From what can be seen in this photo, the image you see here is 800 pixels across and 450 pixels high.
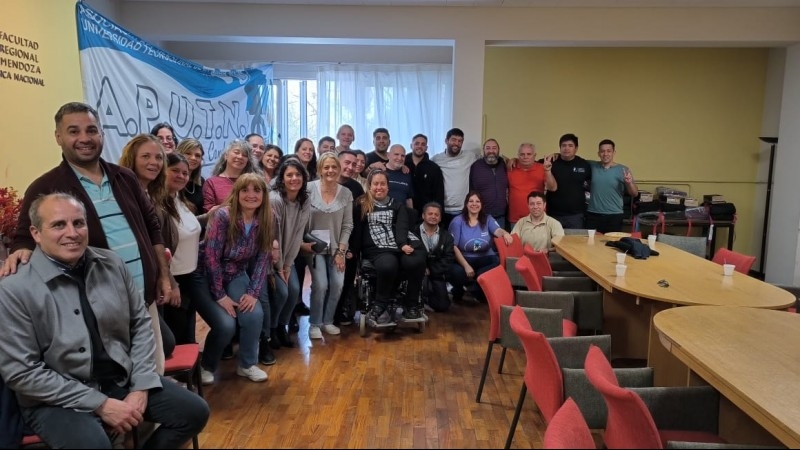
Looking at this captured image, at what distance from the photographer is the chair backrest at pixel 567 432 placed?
1.20 meters

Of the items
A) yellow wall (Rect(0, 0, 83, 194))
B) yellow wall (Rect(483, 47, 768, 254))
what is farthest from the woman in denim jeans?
yellow wall (Rect(483, 47, 768, 254))

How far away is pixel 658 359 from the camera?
266 centimetres

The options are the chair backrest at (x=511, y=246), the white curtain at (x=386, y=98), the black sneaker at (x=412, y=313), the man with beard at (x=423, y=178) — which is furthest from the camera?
the white curtain at (x=386, y=98)

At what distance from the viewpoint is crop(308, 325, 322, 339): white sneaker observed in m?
3.91

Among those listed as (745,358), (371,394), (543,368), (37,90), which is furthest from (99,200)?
(745,358)

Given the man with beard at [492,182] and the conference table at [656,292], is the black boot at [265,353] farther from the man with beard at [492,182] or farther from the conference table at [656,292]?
the man with beard at [492,182]

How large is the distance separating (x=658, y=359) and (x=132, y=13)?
5.69 m

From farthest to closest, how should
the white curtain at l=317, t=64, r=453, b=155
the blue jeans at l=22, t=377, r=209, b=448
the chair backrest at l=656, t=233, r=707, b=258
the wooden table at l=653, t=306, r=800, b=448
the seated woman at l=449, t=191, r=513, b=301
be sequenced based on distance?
the white curtain at l=317, t=64, r=453, b=155
the seated woman at l=449, t=191, r=513, b=301
the chair backrest at l=656, t=233, r=707, b=258
the blue jeans at l=22, t=377, r=209, b=448
the wooden table at l=653, t=306, r=800, b=448

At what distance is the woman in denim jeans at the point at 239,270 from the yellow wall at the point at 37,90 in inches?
45.8

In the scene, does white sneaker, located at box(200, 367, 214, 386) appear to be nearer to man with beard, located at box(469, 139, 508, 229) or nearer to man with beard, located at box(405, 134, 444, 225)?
man with beard, located at box(405, 134, 444, 225)

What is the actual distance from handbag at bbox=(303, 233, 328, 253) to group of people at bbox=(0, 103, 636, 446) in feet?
0.04

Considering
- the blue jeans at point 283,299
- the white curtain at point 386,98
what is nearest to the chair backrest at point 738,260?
the blue jeans at point 283,299

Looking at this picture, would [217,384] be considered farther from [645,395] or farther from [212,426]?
[645,395]

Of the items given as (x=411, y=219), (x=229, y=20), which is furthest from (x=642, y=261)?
(x=229, y=20)
